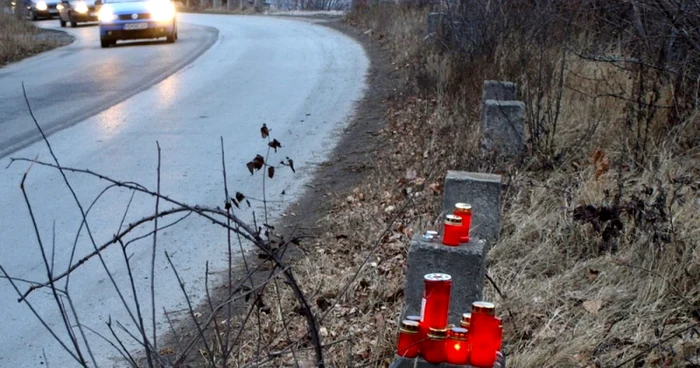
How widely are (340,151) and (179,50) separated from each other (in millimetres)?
12055

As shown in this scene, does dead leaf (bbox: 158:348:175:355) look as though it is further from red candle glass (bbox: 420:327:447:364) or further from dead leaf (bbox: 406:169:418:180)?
dead leaf (bbox: 406:169:418:180)

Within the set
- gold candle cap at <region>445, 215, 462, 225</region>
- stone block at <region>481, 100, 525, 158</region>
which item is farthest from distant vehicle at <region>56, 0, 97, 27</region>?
gold candle cap at <region>445, 215, 462, 225</region>

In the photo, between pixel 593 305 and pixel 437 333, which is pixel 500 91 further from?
pixel 437 333

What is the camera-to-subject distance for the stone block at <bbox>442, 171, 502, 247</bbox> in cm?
518

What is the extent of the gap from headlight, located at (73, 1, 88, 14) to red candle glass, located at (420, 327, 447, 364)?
1229 inches

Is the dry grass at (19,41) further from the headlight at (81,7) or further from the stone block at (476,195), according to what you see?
the stone block at (476,195)

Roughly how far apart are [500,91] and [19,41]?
54.7 feet

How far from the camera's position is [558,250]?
5391 millimetres

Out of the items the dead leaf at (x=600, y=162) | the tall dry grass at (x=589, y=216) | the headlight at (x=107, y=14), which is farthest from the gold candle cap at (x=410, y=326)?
the headlight at (x=107, y=14)

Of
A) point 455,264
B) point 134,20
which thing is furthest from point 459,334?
point 134,20

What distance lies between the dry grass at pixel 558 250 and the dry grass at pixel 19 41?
13.9 metres

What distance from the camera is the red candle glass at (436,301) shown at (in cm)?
316

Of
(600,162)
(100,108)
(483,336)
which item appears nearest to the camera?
(483,336)

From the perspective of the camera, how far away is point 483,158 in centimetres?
680
